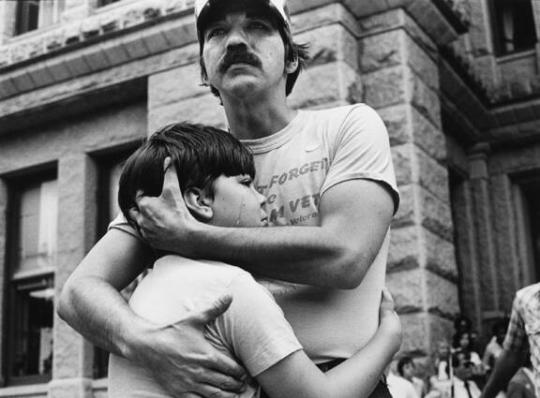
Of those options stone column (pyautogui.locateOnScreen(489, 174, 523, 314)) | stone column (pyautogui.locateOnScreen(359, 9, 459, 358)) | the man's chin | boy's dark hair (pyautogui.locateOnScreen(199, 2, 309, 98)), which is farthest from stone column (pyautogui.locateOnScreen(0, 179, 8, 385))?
the man's chin

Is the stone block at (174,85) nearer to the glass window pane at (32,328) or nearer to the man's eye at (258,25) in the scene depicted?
the glass window pane at (32,328)

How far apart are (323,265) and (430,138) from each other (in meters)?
6.55

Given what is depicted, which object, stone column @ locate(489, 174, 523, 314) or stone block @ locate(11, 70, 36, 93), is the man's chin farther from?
stone column @ locate(489, 174, 523, 314)

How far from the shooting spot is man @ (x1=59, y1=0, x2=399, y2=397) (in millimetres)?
1666

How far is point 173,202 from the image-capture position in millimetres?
1830

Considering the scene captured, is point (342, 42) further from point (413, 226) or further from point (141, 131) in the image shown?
point (141, 131)

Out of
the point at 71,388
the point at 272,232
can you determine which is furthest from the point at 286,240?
the point at 71,388

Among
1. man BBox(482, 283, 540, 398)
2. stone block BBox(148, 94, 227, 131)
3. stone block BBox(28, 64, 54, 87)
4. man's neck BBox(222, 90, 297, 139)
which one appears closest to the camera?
man's neck BBox(222, 90, 297, 139)

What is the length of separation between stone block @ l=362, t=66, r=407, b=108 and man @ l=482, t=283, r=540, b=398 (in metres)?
3.53

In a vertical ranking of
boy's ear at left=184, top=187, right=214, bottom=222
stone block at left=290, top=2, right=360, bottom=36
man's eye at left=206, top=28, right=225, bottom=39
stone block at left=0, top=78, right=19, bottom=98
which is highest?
stone block at left=0, top=78, right=19, bottom=98

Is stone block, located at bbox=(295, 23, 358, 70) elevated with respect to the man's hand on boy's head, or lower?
elevated


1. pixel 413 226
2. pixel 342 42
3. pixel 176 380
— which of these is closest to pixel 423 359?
pixel 413 226

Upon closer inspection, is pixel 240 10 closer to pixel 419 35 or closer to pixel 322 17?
pixel 322 17

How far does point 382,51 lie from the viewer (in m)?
7.93
